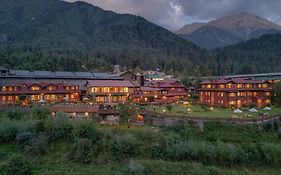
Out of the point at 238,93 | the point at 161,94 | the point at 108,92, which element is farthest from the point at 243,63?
the point at 108,92

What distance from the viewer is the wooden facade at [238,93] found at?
55.6 meters

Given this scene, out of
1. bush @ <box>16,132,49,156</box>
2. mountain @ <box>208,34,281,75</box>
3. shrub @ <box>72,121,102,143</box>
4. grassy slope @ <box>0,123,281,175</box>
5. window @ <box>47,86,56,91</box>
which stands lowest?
grassy slope @ <box>0,123,281,175</box>

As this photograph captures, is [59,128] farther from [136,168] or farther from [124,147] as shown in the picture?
[136,168]

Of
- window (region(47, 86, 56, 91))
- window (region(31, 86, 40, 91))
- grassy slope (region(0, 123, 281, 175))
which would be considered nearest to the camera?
grassy slope (region(0, 123, 281, 175))

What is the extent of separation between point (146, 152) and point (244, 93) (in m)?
32.0

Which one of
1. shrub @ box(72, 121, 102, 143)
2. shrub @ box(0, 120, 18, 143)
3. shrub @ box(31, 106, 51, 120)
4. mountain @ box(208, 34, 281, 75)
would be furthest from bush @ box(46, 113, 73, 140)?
mountain @ box(208, 34, 281, 75)

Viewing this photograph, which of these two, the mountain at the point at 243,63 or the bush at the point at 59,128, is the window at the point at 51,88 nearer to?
the bush at the point at 59,128

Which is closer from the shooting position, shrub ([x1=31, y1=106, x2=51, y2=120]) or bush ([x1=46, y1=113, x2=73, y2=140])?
bush ([x1=46, y1=113, x2=73, y2=140])

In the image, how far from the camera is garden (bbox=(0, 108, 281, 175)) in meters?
31.5

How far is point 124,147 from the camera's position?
1369 inches

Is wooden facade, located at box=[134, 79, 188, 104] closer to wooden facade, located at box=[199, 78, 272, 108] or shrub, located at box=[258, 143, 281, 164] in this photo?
wooden facade, located at box=[199, 78, 272, 108]

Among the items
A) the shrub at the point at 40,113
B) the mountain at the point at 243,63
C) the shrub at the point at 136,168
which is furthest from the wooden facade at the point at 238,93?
the mountain at the point at 243,63

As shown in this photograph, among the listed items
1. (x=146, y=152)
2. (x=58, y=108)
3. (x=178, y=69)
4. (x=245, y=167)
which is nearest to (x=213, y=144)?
(x=245, y=167)

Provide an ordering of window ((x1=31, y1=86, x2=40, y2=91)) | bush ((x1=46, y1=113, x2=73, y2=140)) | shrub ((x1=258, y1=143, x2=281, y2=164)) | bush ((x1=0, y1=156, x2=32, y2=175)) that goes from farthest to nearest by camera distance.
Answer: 1. window ((x1=31, y1=86, x2=40, y2=91))
2. bush ((x1=46, y1=113, x2=73, y2=140))
3. shrub ((x1=258, y1=143, x2=281, y2=164))
4. bush ((x1=0, y1=156, x2=32, y2=175))
